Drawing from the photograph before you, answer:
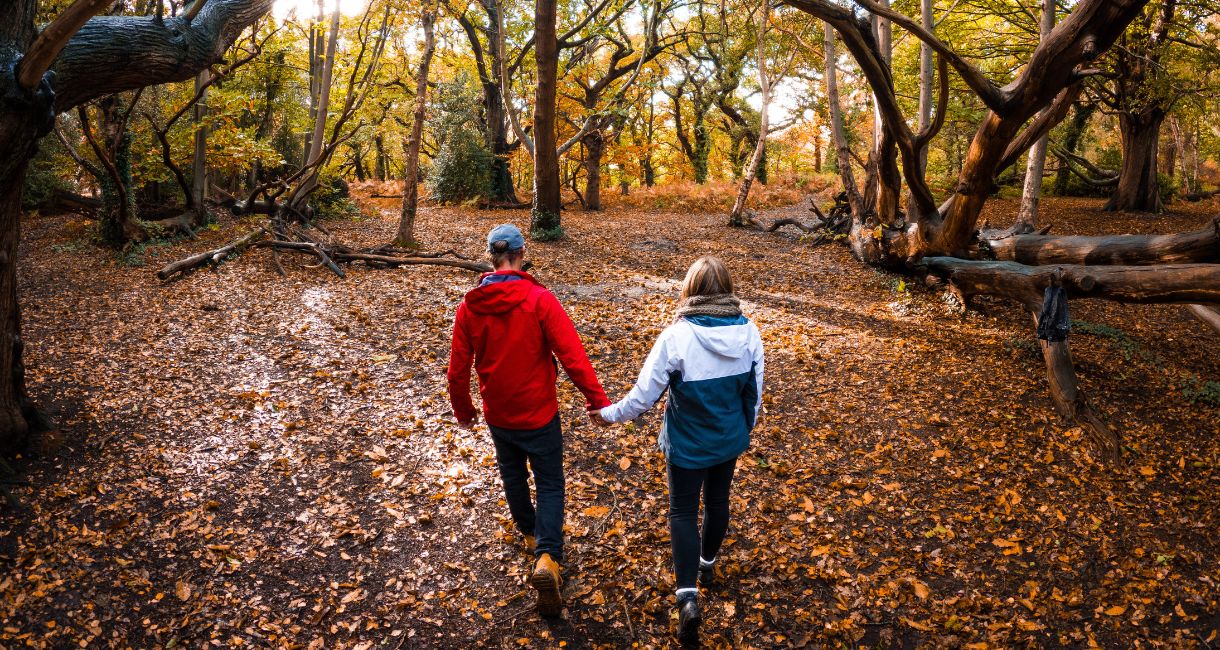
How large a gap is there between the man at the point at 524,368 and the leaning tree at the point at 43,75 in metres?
2.52

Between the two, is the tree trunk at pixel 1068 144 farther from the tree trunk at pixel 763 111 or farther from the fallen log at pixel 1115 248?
the fallen log at pixel 1115 248

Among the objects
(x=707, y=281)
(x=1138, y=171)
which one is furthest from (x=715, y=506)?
(x=1138, y=171)

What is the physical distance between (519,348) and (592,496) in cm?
191

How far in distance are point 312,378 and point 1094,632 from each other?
21.7 ft

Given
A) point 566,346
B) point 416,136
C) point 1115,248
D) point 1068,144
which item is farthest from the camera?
point 1068,144

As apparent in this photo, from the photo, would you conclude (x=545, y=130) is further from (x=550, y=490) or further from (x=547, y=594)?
(x=547, y=594)

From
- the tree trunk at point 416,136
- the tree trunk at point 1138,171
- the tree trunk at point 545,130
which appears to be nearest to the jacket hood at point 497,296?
the tree trunk at point 416,136

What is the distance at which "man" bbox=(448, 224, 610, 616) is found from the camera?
10.3ft

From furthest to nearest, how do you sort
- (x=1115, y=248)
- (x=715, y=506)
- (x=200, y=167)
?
(x=200, y=167) < (x=1115, y=248) < (x=715, y=506)

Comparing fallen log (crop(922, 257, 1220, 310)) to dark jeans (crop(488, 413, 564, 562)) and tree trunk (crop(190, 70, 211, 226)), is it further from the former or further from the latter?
tree trunk (crop(190, 70, 211, 226))

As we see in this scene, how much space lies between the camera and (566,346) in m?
3.21

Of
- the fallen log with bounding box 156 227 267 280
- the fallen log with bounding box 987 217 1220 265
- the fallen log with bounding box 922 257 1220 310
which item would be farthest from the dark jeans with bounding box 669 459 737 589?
the fallen log with bounding box 156 227 267 280

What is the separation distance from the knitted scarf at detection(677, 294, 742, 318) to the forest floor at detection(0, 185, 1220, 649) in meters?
1.85

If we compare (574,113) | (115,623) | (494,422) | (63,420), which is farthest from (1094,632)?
(574,113)
